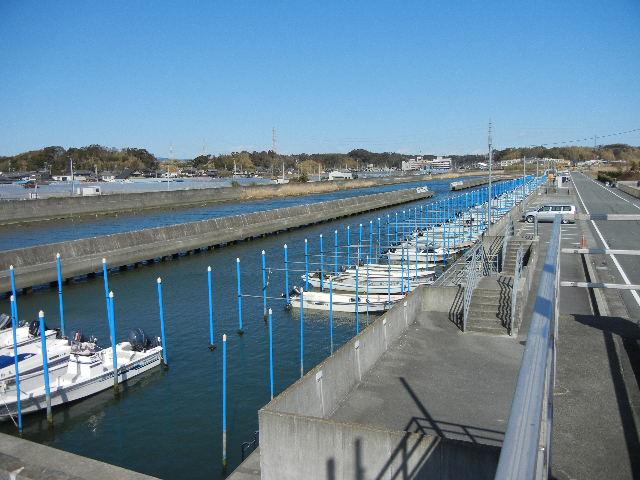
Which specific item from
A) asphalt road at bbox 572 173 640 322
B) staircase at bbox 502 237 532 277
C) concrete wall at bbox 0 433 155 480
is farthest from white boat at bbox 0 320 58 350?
asphalt road at bbox 572 173 640 322

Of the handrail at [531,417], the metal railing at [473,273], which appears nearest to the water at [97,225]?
the metal railing at [473,273]

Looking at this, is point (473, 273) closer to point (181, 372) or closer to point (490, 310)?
point (490, 310)

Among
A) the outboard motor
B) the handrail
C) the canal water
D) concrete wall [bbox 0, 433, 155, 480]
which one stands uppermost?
the handrail

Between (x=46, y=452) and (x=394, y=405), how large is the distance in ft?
20.7

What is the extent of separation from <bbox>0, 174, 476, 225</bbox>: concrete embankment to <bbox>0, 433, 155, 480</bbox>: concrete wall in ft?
182

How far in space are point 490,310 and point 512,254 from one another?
684 cm

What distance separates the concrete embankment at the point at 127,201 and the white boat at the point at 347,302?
146ft

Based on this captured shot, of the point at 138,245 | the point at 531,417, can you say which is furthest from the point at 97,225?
the point at 531,417

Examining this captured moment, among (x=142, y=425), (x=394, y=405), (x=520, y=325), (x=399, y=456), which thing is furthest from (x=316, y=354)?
(x=399, y=456)

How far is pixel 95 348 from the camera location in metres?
20.3

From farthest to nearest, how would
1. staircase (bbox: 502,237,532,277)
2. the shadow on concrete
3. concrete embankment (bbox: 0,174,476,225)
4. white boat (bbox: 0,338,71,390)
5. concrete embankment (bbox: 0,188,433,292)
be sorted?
1. concrete embankment (bbox: 0,174,476,225)
2. concrete embankment (bbox: 0,188,433,292)
3. staircase (bbox: 502,237,532,277)
4. white boat (bbox: 0,338,71,390)
5. the shadow on concrete

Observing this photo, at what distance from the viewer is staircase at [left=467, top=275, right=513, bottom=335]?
1438 cm

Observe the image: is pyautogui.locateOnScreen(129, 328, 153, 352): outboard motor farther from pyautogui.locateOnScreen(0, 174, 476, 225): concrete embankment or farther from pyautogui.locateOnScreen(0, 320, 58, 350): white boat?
pyautogui.locateOnScreen(0, 174, 476, 225): concrete embankment

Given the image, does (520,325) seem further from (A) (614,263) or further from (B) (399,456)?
(A) (614,263)
